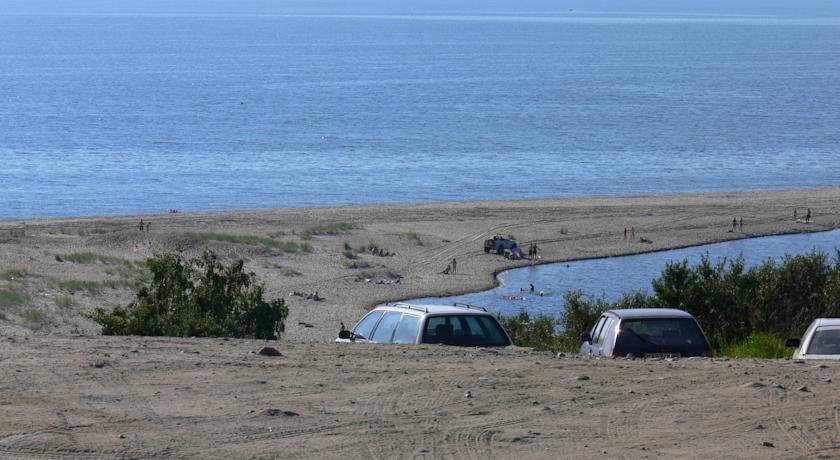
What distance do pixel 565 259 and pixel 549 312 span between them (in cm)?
1224

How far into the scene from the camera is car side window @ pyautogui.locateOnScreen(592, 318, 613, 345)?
14664 millimetres

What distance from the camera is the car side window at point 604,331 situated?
14664mm

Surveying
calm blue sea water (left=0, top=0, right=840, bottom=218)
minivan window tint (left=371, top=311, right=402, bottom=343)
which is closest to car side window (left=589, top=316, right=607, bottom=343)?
minivan window tint (left=371, top=311, right=402, bottom=343)

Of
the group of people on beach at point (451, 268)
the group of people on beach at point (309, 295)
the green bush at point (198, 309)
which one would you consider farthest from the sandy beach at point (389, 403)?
the group of people on beach at point (451, 268)

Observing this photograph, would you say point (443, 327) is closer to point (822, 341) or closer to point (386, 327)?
point (386, 327)

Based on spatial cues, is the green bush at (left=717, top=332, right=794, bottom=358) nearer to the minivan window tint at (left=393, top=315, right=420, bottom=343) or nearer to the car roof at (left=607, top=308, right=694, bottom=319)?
the car roof at (left=607, top=308, right=694, bottom=319)

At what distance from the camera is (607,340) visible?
1441 cm

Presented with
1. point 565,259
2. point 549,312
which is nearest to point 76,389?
point 549,312

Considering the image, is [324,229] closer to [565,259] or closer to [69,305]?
[565,259]

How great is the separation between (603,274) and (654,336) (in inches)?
1311

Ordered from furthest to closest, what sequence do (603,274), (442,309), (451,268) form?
1. (451,268)
2. (603,274)
3. (442,309)

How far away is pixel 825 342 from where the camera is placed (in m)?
13.8

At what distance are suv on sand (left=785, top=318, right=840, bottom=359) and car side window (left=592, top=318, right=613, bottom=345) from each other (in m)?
2.31

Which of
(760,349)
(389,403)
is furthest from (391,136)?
(389,403)
